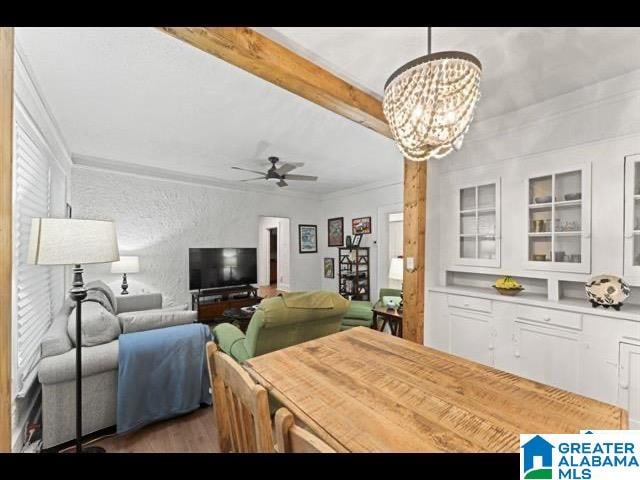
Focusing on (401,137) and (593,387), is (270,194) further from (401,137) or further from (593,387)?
(593,387)

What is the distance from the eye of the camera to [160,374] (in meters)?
1.99

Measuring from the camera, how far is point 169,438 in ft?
6.24

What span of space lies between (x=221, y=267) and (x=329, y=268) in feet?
7.65

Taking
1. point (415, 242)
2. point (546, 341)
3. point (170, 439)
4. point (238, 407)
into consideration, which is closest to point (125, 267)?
point (170, 439)

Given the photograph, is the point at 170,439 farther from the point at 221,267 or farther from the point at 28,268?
the point at 221,267

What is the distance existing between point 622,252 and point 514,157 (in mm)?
1004

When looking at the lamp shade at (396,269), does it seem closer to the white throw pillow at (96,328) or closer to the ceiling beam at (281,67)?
the ceiling beam at (281,67)

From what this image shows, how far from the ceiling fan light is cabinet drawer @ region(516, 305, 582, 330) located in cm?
162

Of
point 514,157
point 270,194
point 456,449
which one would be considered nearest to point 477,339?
point 514,157

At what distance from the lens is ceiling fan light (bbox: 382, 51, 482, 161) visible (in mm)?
1091

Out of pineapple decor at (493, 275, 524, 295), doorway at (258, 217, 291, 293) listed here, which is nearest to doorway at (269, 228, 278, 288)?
doorway at (258, 217, 291, 293)

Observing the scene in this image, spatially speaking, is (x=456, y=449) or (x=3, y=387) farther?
(x=3, y=387)

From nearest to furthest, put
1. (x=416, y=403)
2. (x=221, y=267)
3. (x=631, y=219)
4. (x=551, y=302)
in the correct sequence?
(x=416, y=403)
(x=631, y=219)
(x=551, y=302)
(x=221, y=267)

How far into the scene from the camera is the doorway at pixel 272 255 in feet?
23.0
